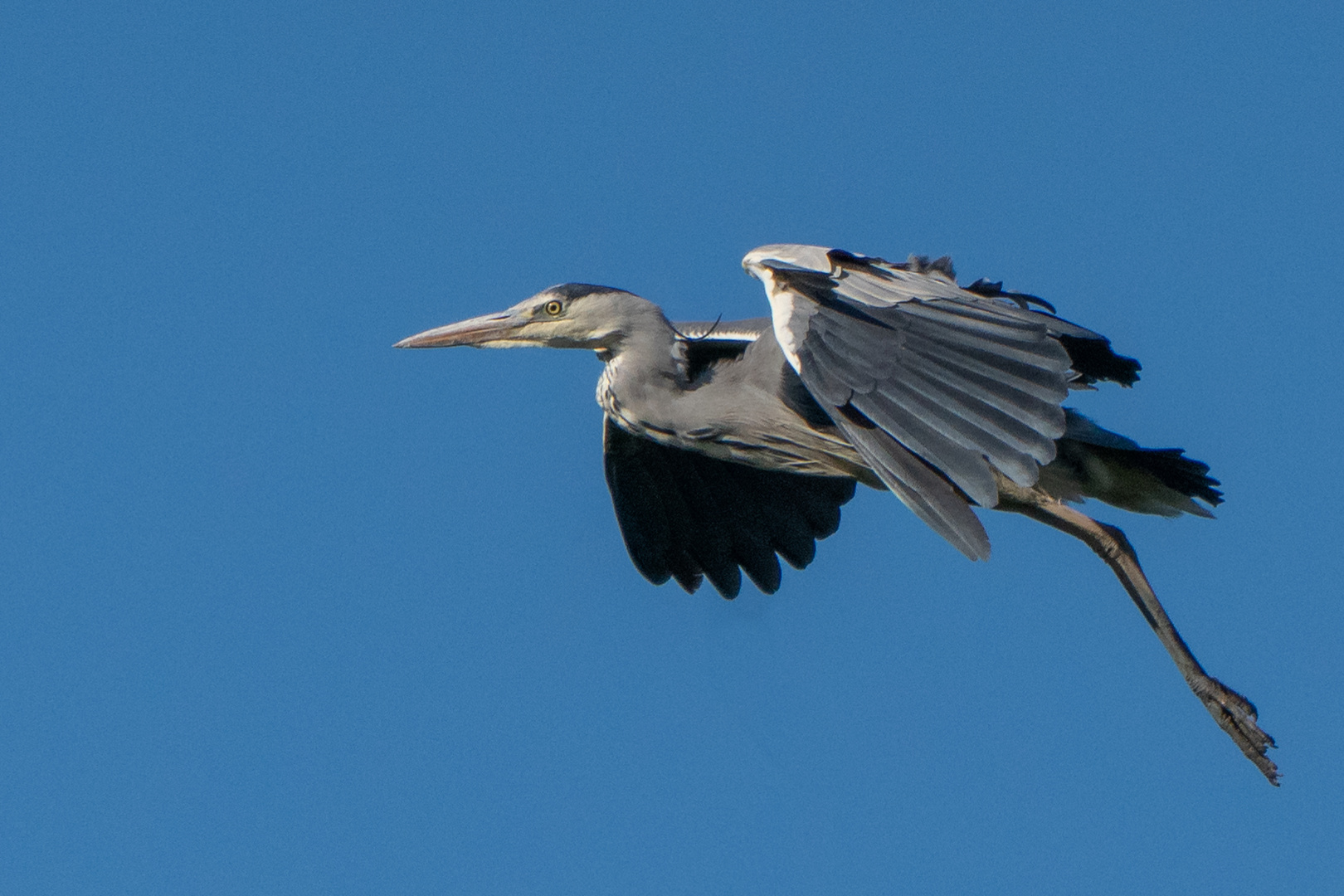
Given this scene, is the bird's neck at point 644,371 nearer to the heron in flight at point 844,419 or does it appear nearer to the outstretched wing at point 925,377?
Result: the heron in flight at point 844,419

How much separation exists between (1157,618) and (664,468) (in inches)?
82.6

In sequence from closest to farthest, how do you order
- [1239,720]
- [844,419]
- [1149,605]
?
[844,419]
[1239,720]
[1149,605]

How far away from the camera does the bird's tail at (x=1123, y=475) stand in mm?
7070

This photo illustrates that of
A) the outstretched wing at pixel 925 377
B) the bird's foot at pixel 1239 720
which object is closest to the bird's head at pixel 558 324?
the outstretched wing at pixel 925 377

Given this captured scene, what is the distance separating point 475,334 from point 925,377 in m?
2.02

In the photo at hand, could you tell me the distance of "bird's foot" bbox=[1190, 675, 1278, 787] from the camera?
22.5 feet

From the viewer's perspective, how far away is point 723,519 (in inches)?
320

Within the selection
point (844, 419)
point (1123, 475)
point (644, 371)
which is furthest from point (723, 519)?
point (844, 419)

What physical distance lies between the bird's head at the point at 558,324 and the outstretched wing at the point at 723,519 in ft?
3.13

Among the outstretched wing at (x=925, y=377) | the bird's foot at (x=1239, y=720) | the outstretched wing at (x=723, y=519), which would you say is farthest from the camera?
the outstretched wing at (x=723, y=519)

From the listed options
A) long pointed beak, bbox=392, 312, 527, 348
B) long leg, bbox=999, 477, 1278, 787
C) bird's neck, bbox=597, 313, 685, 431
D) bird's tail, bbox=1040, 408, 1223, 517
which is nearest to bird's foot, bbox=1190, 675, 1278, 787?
long leg, bbox=999, 477, 1278, 787

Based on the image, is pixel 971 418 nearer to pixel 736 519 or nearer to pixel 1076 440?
pixel 1076 440

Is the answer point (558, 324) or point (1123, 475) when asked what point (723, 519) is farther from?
point (1123, 475)

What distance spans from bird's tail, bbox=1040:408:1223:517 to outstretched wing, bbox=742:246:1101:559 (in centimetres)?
93
